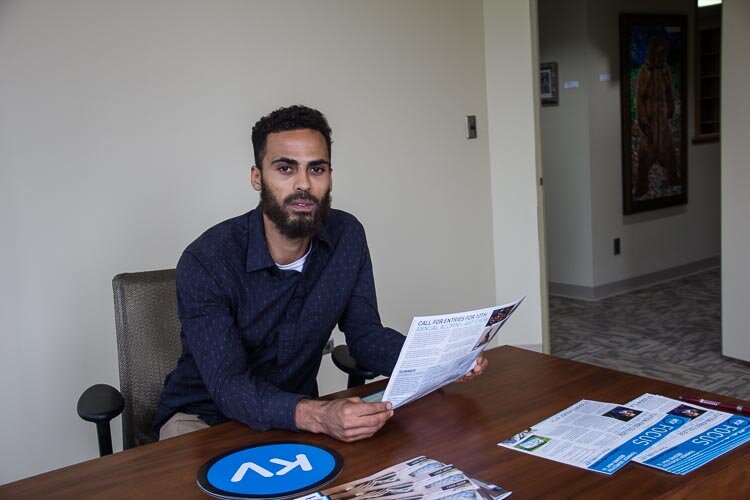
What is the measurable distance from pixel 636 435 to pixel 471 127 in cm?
284

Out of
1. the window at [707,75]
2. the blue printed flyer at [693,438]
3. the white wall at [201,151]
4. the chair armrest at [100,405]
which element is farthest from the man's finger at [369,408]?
the window at [707,75]

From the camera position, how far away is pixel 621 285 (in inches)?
242

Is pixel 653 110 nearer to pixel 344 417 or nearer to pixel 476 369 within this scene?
pixel 476 369

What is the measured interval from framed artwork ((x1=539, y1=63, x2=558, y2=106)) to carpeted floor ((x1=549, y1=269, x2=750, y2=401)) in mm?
1522

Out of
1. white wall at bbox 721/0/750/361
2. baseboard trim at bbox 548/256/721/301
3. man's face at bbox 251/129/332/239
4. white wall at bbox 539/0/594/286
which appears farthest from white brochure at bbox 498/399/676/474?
baseboard trim at bbox 548/256/721/301

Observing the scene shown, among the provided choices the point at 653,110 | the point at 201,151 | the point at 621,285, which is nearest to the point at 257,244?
the point at 201,151

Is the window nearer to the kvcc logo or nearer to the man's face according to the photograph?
the man's face

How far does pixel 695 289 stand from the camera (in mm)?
6109

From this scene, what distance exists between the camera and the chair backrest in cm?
206

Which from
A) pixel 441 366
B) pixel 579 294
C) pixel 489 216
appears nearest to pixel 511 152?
pixel 489 216

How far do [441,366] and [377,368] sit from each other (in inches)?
17.3

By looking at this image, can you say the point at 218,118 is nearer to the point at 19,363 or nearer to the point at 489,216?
the point at 19,363

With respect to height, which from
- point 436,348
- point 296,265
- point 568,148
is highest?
point 568,148

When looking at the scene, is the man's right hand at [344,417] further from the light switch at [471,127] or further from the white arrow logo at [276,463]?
the light switch at [471,127]
